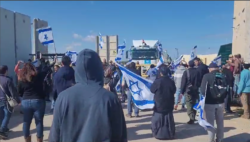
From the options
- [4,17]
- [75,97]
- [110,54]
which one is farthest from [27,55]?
[75,97]

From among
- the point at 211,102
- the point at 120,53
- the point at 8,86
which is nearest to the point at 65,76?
the point at 8,86

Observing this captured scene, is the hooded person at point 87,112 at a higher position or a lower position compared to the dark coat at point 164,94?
higher

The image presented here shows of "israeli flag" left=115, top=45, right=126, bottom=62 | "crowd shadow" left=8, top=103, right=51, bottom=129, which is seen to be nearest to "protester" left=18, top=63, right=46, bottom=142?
"crowd shadow" left=8, top=103, right=51, bottom=129

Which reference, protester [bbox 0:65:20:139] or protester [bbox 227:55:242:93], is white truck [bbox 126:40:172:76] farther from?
protester [bbox 0:65:20:139]

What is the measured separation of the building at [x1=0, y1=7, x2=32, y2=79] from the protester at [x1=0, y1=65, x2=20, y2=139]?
583 centimetres

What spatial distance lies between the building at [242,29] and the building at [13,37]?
12.3 m

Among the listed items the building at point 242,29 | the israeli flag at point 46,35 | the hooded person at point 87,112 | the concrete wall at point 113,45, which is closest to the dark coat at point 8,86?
the israeli flag at point 46,35

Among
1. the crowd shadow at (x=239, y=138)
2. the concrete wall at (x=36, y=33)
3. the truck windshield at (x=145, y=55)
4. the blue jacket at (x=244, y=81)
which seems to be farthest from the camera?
the truck windshield at (x=145, y=55)

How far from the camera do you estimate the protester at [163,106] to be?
5844 millimetres

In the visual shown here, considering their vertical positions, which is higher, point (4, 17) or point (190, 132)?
point (4, 17)

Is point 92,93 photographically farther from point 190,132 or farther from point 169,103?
point 190,132

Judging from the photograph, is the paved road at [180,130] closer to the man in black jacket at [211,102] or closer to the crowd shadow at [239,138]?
the crowd shadow at [239,138]

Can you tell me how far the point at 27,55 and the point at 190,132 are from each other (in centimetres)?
1083

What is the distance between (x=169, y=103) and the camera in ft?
19.4
